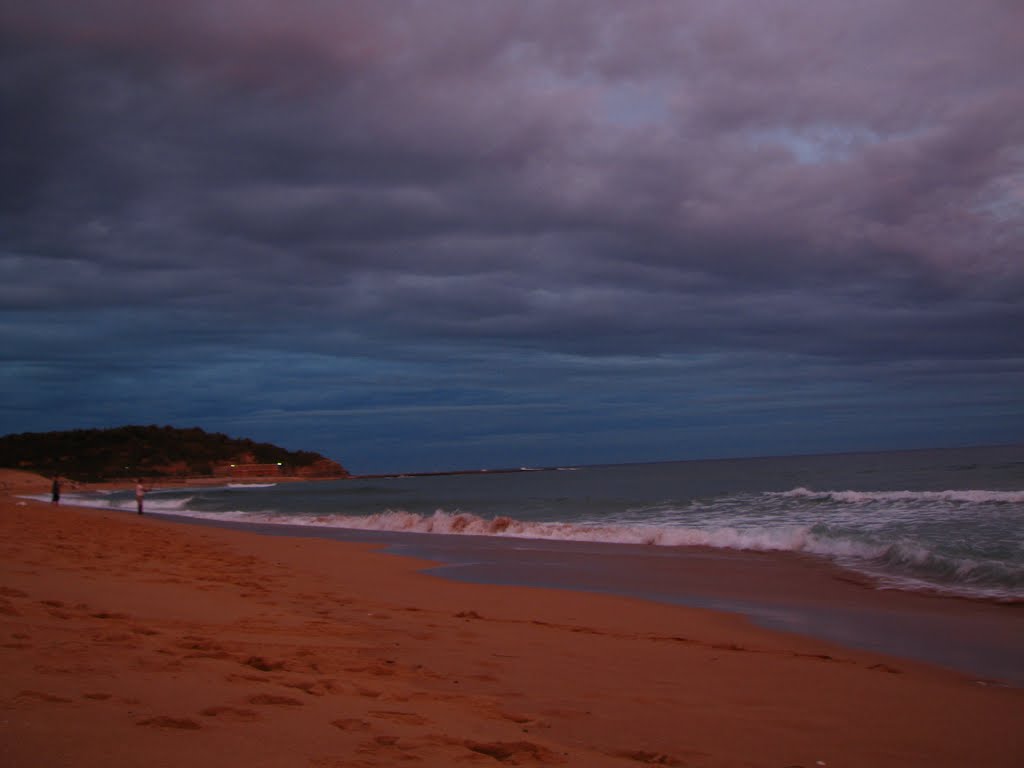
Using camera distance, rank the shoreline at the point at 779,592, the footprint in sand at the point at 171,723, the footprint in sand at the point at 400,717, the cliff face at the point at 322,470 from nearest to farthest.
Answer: the footprint in sand at the point at 171,723 < the footprint in sand at the point at 400,717 < the shoreline at the point at 779,592 < the cliff face at the point at 322,470

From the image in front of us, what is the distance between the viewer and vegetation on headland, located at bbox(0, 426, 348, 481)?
132875mm

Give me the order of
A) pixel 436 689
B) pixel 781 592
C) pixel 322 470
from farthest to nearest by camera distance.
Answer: pixel 322 470
pixel 781 592
pixel 436 689

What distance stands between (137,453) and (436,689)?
153071 millimetres

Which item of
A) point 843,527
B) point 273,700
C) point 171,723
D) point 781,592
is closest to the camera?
point 171,723

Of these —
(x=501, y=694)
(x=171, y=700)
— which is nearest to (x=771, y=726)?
(x=501, y=694)

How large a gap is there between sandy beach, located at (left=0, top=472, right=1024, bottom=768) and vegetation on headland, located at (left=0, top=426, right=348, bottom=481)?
127 meters

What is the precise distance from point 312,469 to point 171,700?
175294mm

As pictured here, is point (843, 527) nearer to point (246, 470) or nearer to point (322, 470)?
point (246, 470)

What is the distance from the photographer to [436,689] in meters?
5.32

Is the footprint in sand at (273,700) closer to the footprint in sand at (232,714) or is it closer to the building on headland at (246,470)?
the footprint in sand at (232,714)

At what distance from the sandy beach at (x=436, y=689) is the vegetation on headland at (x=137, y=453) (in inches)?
4981

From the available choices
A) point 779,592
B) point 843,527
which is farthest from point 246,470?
point 779,592

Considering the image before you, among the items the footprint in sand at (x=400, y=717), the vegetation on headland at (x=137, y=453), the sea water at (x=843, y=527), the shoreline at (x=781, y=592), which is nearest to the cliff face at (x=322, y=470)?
the vegetation on headland at (x=137, y=453)

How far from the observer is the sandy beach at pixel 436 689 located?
370 cm
